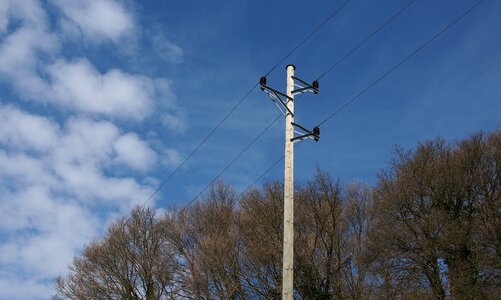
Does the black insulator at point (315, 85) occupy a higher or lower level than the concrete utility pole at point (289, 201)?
higher

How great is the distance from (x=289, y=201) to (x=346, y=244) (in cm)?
2356

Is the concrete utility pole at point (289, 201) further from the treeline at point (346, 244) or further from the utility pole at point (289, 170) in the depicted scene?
the treeline at point (346, 244)

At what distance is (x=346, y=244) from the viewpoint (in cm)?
3388

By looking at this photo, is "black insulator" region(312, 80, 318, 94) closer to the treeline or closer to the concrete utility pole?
the concrete utility pole

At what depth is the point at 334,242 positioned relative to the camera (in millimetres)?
33625

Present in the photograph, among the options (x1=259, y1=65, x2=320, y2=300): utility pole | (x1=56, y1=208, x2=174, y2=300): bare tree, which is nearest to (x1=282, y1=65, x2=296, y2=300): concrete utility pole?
(x1=259, y1=65, x2=320, y2=300): utility pole

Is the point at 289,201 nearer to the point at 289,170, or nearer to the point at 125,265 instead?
the point at 289,170

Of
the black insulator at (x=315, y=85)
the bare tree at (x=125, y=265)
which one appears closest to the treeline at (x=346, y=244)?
the bare tree at (x=125, y=265)

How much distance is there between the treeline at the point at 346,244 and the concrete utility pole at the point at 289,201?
19894 mm

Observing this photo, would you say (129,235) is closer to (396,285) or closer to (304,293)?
(304,293)

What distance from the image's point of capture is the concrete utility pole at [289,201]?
35.5 ft

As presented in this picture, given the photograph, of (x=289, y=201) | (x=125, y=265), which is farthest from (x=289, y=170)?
(x=125, y=265)

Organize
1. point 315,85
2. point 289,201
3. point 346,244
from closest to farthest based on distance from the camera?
point 289,201 → point 315,85 → point 346,244

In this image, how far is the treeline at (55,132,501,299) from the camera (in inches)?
1267
